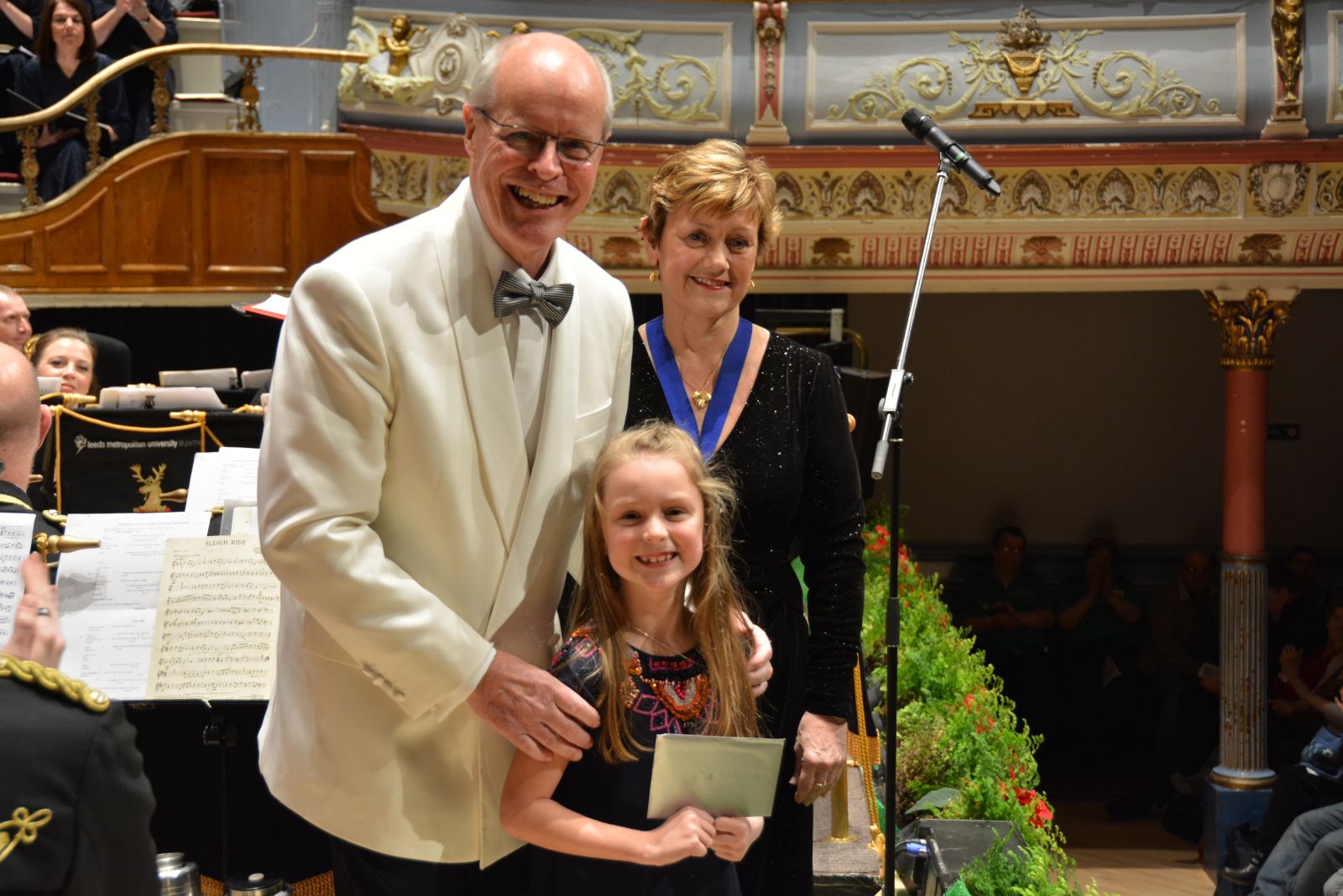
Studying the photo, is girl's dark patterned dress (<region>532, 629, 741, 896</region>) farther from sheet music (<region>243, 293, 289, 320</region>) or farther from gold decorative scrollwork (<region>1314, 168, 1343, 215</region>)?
gold decorative scrollwork (<region>1314, 168, 1343, 215</region>)

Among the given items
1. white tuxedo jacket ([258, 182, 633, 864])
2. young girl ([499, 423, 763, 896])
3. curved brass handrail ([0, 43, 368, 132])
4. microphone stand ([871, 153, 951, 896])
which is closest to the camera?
white tuxedo jacket ([258, 182, 633, 864])

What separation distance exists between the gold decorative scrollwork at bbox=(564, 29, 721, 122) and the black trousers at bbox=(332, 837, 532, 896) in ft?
19.2

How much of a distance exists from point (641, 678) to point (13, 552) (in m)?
1.12

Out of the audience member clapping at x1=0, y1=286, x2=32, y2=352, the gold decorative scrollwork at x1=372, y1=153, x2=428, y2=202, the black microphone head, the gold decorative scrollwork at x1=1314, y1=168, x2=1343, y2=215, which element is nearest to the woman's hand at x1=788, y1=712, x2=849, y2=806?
the black microphone head

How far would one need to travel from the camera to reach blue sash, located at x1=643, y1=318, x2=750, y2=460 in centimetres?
228

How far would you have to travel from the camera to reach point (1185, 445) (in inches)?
419

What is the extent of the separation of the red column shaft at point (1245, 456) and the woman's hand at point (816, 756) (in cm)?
677

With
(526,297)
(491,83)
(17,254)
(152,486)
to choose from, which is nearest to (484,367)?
(526,297)

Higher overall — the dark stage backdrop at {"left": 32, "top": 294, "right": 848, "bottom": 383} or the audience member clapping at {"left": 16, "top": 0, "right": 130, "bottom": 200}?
the audience member clapping at {"left": 16, "top": 0, "right": 130, "bottom": 200}

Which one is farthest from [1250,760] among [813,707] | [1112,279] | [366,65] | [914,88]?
[813,707]

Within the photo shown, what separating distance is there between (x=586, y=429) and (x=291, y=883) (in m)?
Answer: 2.09

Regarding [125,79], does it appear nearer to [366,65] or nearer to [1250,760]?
[366,65]

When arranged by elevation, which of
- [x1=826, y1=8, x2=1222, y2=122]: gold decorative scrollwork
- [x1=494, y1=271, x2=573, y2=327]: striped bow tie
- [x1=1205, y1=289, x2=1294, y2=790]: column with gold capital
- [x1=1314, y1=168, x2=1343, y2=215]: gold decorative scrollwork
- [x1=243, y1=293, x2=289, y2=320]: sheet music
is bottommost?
[x1=1205, y1=289, x2=1294, y2=790]: column with gold capital

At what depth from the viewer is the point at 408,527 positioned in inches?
71.6
